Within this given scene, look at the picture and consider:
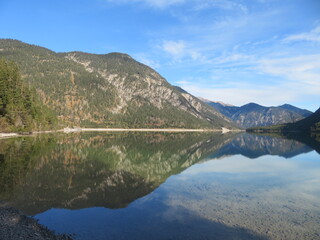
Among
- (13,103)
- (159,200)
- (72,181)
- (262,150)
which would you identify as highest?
(13,103)

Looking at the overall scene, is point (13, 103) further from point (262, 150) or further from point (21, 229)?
point (262, 150)

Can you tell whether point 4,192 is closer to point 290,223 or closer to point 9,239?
point 9,239

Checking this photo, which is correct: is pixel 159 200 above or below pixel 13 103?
below

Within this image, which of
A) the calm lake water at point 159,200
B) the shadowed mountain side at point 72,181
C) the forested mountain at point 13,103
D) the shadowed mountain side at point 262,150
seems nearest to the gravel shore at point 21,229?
the calm lake water at point 159,200

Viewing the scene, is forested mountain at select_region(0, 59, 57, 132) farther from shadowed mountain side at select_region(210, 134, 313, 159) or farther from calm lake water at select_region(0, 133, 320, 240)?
shadowed mountain side at select_region(210, 134, 313, 159)

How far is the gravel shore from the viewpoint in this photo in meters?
17.4

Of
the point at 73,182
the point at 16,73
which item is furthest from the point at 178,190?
the point at 16,73

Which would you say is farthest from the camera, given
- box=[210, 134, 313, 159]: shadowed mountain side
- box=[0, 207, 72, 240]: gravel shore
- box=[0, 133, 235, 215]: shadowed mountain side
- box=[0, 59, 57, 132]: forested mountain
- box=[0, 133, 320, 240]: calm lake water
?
box=[0, 59, 57, 132]: forested mountain

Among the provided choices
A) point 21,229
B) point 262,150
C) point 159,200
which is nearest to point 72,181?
point 159,200

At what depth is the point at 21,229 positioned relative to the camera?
18.5 metres

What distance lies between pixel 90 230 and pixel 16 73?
351 ft

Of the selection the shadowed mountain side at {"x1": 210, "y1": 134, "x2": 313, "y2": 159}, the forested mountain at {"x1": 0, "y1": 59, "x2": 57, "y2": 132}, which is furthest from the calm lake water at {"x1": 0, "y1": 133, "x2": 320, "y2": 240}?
the forested mountain at {"x1": 0, "y1": 59, "x2": 57, "y2": 132}

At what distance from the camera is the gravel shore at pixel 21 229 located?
57.1 ft

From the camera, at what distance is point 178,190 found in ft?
118
